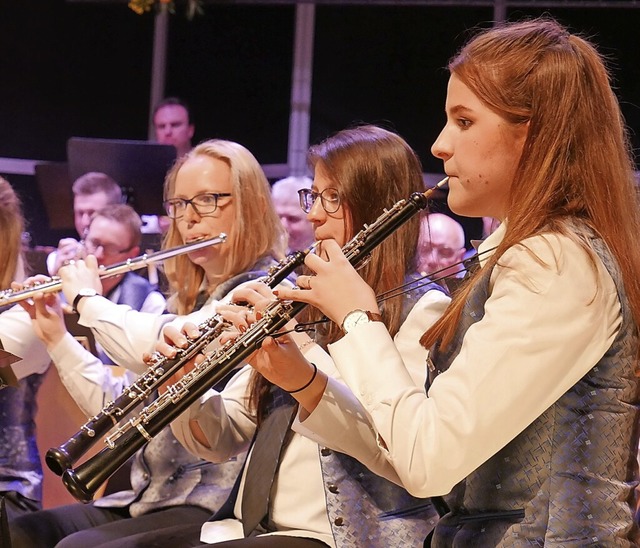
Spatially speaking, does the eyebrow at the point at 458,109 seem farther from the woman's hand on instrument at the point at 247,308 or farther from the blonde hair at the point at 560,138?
the woman's hand on instrument at the point at 247,308

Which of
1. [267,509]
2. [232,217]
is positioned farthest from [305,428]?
[232,217]

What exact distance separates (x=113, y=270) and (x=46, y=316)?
0.33 meters

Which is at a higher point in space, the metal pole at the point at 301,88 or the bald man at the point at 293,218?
the metal pole at the point at 301,88

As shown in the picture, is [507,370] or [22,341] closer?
[507,370]

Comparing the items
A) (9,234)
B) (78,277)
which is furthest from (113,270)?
(9,234)

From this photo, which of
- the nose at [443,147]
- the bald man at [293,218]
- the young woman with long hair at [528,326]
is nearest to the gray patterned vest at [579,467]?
the young woman with long hair at [528,326]

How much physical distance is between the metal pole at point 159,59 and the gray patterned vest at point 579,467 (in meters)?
6.17

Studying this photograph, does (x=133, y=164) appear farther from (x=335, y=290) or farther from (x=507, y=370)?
(x=507, y=370)

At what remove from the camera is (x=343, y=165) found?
98.2 inches

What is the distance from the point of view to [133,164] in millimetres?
5199

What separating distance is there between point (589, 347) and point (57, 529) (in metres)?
1.88

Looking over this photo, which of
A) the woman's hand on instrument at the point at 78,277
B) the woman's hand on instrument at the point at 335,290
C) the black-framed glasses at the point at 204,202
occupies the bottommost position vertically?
the woman's hand on instrument at the point at 78,277

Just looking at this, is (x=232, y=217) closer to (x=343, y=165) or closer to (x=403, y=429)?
(x=343, y=165)

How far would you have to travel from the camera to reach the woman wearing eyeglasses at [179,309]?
279 cm
